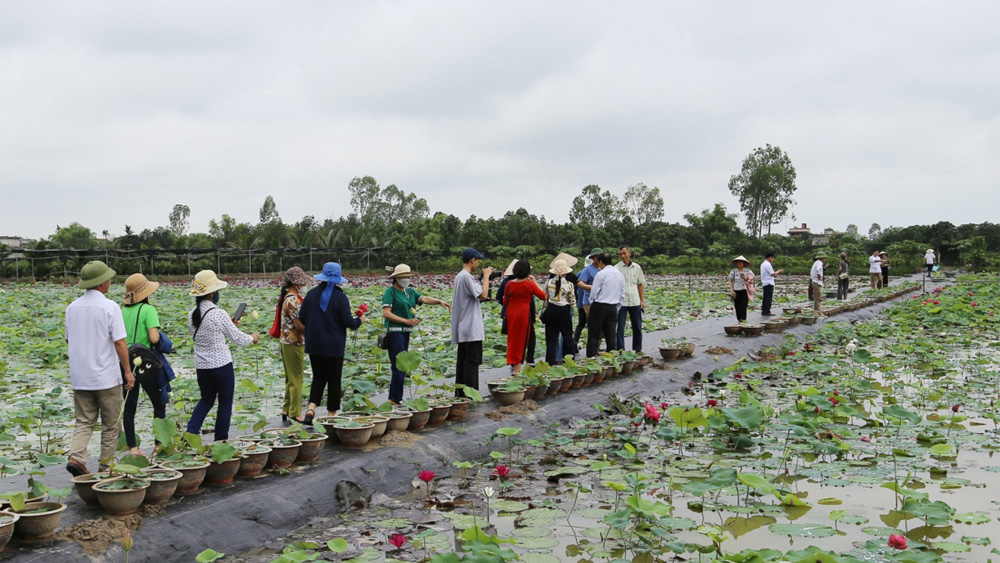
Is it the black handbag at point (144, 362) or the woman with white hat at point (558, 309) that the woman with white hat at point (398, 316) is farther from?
the woman with white hat at point (558, 309)

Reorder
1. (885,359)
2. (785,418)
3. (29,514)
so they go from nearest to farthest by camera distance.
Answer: (29,514) < (785,418) < (885,359)

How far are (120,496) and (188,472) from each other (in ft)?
1.67

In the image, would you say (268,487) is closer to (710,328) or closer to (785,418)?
(785,418)

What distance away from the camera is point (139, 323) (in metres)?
5.41

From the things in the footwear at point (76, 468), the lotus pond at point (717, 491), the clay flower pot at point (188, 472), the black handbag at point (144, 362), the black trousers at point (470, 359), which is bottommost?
the lotus pond at point (717, 491)

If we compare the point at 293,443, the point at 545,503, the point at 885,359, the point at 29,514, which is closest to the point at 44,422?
the point at 293,443

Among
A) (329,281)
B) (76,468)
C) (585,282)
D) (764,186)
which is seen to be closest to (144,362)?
(76,468)

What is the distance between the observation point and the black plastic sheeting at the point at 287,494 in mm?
3793

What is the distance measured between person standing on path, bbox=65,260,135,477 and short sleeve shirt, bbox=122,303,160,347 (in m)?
0.87

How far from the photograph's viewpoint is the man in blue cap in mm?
6891

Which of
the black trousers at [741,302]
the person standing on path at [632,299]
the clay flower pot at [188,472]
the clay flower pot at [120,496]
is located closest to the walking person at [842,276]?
the black trousers at [741,302]

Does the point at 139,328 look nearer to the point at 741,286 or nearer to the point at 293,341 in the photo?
the point at 293,341

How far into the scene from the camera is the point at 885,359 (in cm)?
1102

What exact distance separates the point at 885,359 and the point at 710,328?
3635 millimetres
